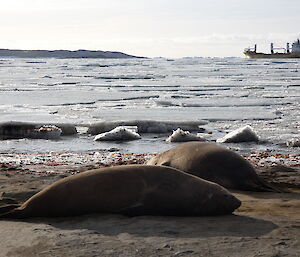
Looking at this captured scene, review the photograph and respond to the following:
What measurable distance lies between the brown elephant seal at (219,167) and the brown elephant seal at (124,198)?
1.50m

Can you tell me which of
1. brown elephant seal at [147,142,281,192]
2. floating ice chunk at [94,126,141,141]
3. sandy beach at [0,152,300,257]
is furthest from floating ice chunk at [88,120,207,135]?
sandy beach at [0,152,300,257]

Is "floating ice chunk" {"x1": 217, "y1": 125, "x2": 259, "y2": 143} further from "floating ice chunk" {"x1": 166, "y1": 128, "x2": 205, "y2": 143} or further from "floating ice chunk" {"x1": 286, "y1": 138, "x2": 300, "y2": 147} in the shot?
"floating ice chunk" {"x1": 286, "y1": 138, "x2": 300, "y2": 147}

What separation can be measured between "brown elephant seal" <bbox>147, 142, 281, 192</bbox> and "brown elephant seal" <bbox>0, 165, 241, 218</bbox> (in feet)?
4.92

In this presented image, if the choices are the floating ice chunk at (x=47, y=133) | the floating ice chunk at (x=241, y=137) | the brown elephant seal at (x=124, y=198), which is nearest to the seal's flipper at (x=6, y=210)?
the brown elephant seal at (x=124, y=198)

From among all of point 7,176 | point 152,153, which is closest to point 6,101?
point 152,153

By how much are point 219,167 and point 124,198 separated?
2013mm

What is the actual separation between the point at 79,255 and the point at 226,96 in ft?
63.1

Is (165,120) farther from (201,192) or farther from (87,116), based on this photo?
(201,192)

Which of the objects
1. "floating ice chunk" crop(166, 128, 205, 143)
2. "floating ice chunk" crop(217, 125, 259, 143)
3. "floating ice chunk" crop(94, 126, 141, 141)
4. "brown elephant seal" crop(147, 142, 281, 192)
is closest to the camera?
"brown elephant seal" crop(147, 142, 281, 192)

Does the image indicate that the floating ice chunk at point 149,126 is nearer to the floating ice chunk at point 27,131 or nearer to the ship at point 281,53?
the floating ice chunk at point 27,131

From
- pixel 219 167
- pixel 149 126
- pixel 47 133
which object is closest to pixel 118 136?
pixel 47 133

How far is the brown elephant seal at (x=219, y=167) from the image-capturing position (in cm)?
→ 634

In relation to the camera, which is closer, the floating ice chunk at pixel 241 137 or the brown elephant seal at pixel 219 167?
the brown elephant seal at pixel 219 167

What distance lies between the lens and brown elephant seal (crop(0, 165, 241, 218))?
4711mm
